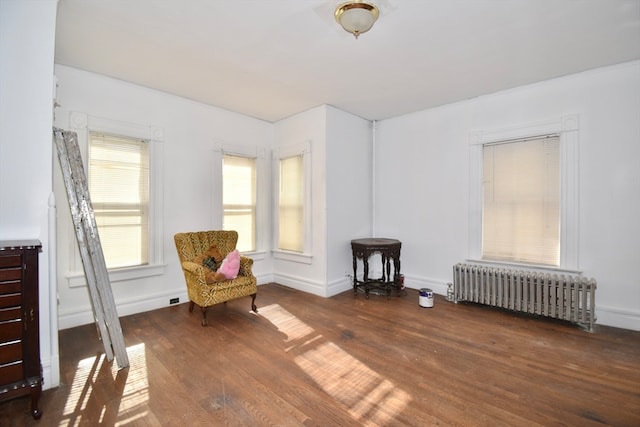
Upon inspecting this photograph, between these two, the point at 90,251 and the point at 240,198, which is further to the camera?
the point at 240,198

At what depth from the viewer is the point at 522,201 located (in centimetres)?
375

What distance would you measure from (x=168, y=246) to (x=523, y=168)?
4668mm

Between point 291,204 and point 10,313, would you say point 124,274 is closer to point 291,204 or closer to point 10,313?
point 10,313

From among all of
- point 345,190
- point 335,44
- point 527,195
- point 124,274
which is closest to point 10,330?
point 124,274

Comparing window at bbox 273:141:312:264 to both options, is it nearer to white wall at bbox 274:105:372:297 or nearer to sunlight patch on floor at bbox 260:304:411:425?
white wall at bbox 274:105:372:297

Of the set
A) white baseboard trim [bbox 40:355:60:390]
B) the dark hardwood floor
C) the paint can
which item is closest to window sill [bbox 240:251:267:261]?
the dark hardwood floor

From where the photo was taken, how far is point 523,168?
148 inches

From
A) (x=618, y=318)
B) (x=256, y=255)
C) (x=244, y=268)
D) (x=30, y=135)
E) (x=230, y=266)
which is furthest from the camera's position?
(x=256, y=255)

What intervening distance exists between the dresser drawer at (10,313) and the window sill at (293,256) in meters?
3.19

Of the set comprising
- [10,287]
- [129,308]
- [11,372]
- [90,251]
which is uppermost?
[90,251]

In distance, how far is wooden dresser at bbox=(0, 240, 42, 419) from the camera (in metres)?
1.78

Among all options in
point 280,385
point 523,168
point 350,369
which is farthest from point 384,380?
point 523,168

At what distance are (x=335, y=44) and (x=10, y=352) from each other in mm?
3277

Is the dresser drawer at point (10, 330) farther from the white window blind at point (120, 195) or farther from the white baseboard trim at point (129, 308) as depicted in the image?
the white window blind at point (120, 195)
